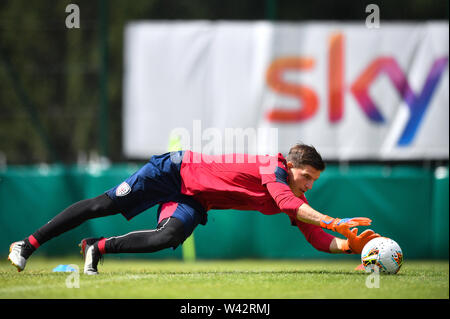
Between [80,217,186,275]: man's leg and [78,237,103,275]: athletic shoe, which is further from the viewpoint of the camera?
[78,237,103,275]: athletic shoe

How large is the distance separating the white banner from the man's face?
6.29m

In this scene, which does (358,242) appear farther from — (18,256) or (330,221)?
(18,256)

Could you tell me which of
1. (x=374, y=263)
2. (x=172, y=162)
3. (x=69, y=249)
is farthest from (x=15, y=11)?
(x=374, y=263)

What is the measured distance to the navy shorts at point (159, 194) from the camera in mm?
6086

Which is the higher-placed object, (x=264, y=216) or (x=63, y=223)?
(x=63, y=223)

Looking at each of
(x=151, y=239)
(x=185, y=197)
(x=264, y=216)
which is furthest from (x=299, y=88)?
(x=151, y=239)

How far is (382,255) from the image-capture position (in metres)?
6.05

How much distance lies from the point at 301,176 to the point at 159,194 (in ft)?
4.17

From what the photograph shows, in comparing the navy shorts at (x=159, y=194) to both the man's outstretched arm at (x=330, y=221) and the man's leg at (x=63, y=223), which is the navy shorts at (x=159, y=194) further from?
the man's outstretched arm at (x=330, y=221)

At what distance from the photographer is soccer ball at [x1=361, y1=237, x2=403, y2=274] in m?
6.04

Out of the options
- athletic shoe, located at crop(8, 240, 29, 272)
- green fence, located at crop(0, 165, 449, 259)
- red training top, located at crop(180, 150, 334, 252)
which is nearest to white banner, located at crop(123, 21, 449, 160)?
green fence, located at crop(0, 165, 449, 259)

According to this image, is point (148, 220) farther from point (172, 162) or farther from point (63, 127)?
point (172, 162)

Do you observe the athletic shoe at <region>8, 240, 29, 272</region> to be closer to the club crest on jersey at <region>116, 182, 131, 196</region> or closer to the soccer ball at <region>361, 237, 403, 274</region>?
the club crest on jersey at <region>116, 182, 131, 196</region>

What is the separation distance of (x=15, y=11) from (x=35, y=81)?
3.77 m
